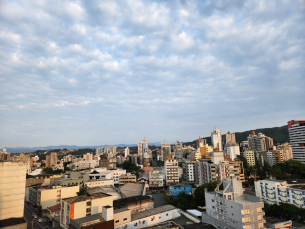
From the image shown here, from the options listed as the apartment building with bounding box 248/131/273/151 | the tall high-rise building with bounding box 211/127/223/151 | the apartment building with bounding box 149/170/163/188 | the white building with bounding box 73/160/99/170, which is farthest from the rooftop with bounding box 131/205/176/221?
the tall high-rise building with bounding box 211/127/223/151

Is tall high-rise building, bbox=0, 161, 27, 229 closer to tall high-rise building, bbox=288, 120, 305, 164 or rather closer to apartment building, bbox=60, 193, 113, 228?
apartment building, bbox=60, 193, 113, 228

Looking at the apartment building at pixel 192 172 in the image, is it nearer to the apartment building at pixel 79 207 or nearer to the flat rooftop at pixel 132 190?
the flat rooftop at pixel 132 190

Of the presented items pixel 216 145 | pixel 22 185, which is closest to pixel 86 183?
pixel 22 185

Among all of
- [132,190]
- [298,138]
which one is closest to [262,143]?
[298,138]

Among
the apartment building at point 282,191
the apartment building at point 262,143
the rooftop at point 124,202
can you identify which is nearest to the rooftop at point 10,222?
the rooftop at point 124,202

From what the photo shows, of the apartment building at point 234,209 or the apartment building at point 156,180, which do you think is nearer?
the apartment building at point 234,209

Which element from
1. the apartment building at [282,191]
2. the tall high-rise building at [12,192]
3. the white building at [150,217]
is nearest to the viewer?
the tall high-rise building at [12,192]

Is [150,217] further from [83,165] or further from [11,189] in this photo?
[83,165]
